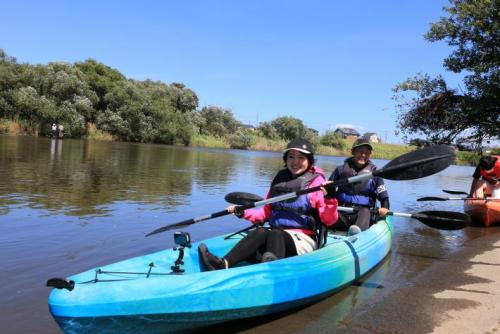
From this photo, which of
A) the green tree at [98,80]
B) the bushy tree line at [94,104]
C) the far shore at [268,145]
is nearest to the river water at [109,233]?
the bushy tree line at [94,104]

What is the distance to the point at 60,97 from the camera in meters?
38.7

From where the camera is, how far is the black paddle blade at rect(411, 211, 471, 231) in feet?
19.2

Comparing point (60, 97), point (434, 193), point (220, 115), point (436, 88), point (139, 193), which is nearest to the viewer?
point (139, 193)

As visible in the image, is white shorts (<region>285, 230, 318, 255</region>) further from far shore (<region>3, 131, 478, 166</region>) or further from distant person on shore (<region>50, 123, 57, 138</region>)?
far shore (<region>3, 131, 478, 166</region>)

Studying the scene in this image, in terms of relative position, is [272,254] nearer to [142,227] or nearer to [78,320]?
[78,320]

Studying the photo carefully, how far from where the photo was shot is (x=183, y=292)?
11.5ft

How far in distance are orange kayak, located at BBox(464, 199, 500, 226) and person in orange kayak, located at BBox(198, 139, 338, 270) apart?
617 centimetres

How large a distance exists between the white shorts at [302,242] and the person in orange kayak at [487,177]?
22.7 feet

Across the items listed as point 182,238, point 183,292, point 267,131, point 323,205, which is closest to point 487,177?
point 323,205

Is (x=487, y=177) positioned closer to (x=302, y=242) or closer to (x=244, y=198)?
(x=244, y=198)

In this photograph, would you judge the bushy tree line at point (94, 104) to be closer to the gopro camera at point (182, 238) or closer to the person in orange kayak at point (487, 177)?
the person in orange kayak at point (487, 177)

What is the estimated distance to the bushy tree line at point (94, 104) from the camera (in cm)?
3591

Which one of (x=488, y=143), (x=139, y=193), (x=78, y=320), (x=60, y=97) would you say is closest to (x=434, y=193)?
(x=488, y=143)

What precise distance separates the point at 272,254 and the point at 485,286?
280 centimetres
